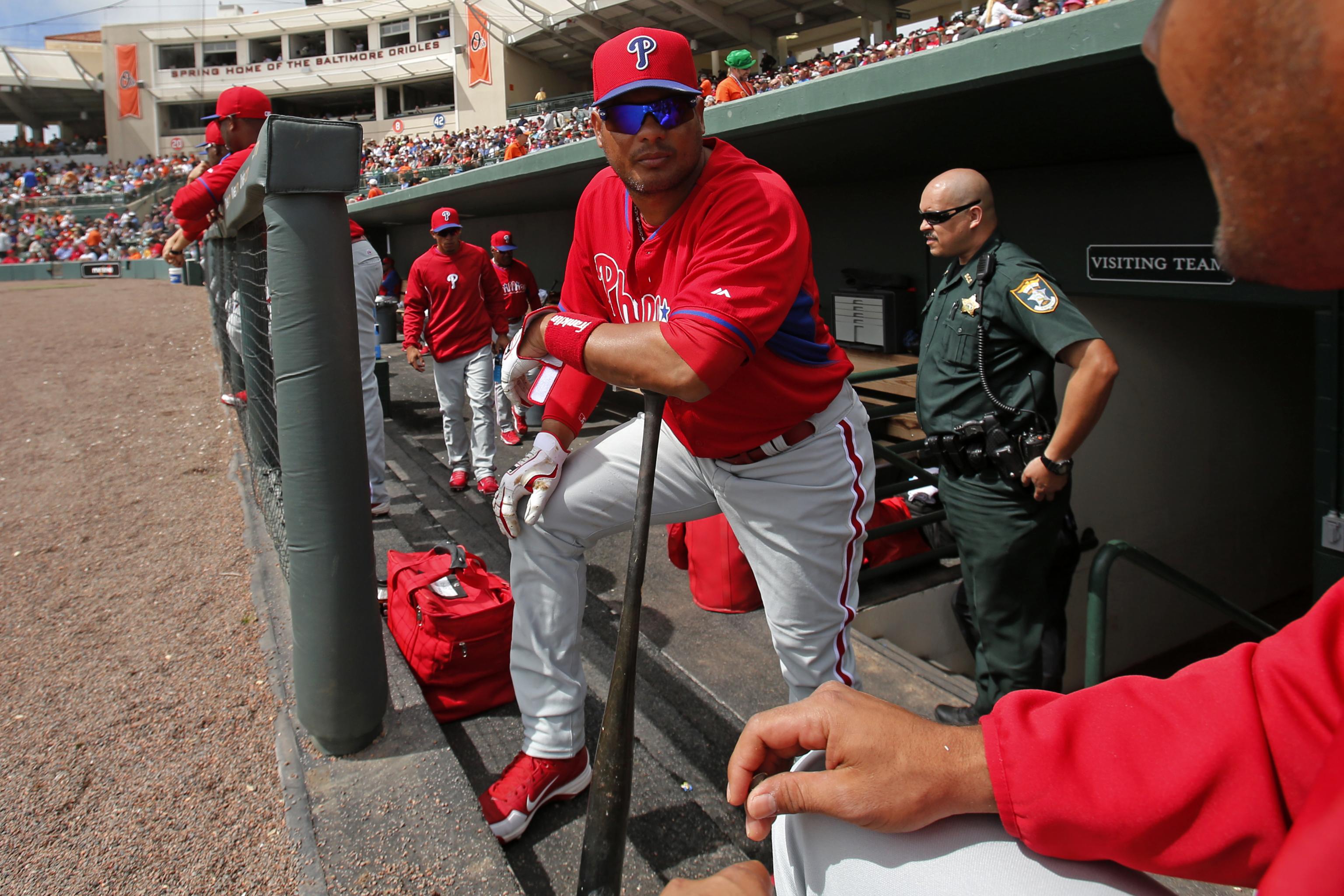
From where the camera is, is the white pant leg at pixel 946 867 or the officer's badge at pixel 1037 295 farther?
the officer's badge at pixel 1037 295

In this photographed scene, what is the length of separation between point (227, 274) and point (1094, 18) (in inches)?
193

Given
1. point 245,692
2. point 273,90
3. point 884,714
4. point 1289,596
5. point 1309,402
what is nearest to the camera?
point 884,714

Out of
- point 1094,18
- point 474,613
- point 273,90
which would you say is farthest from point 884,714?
point 273,90

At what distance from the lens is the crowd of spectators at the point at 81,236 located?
3400 centimetres

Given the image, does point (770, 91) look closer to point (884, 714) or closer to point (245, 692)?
point (245, 692)

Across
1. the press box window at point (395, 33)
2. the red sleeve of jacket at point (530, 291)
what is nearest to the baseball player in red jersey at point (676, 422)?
the red sleeve of jacket at point (530, 291)

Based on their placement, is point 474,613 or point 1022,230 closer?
point 474,613

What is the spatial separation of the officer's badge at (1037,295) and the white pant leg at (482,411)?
4.27 m

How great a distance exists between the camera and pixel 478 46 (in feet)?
143

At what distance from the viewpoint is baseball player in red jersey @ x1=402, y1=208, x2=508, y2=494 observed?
671cm

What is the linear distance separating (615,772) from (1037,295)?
2.21m

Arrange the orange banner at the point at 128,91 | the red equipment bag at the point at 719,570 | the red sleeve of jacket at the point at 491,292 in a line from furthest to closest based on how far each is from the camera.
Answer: the orange banner at the point at 128,91 → the red sleeve of jacket at the point at 491,292 → the red equipment bag at the point at 719,570

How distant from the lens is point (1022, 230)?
5680 millimetres

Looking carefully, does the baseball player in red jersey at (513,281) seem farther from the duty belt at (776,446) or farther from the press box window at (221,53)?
the press box window at (221,53)
